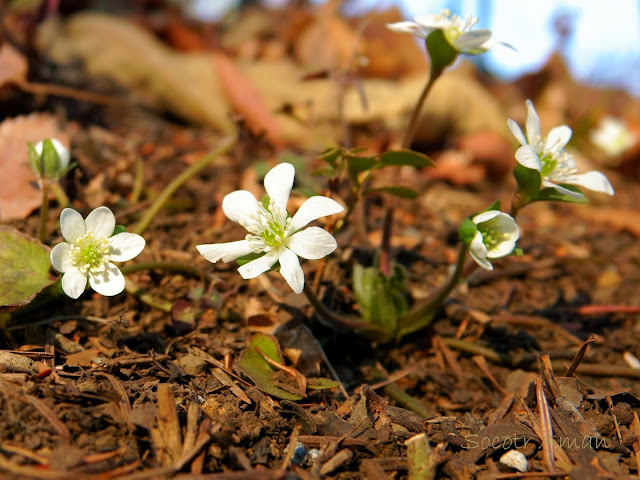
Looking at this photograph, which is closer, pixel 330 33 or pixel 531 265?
Answer: pixel 531 265

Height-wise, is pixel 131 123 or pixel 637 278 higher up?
pixel 131 123

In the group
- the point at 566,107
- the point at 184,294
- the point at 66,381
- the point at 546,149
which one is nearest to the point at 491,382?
the point at 546,149

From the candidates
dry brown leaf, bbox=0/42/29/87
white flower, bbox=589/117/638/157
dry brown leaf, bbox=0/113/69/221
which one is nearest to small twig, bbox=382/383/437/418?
dry brown leaf, bbox=0/113/69/221

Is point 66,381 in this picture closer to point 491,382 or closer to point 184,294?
point 184,294

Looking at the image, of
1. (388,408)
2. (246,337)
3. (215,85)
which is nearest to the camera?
(388,408)

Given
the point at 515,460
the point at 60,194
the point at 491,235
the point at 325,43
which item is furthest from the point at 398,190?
the point at 325,43

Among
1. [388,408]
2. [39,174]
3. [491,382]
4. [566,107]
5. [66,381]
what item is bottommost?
[566,107]

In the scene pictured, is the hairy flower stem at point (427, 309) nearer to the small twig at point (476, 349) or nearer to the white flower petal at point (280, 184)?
the small twig at point (476, 349)

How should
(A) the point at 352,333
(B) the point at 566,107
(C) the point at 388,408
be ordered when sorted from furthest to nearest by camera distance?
(B) the point at 566,107 → (A) the point at 352,333 → (C) the point at 388,408
